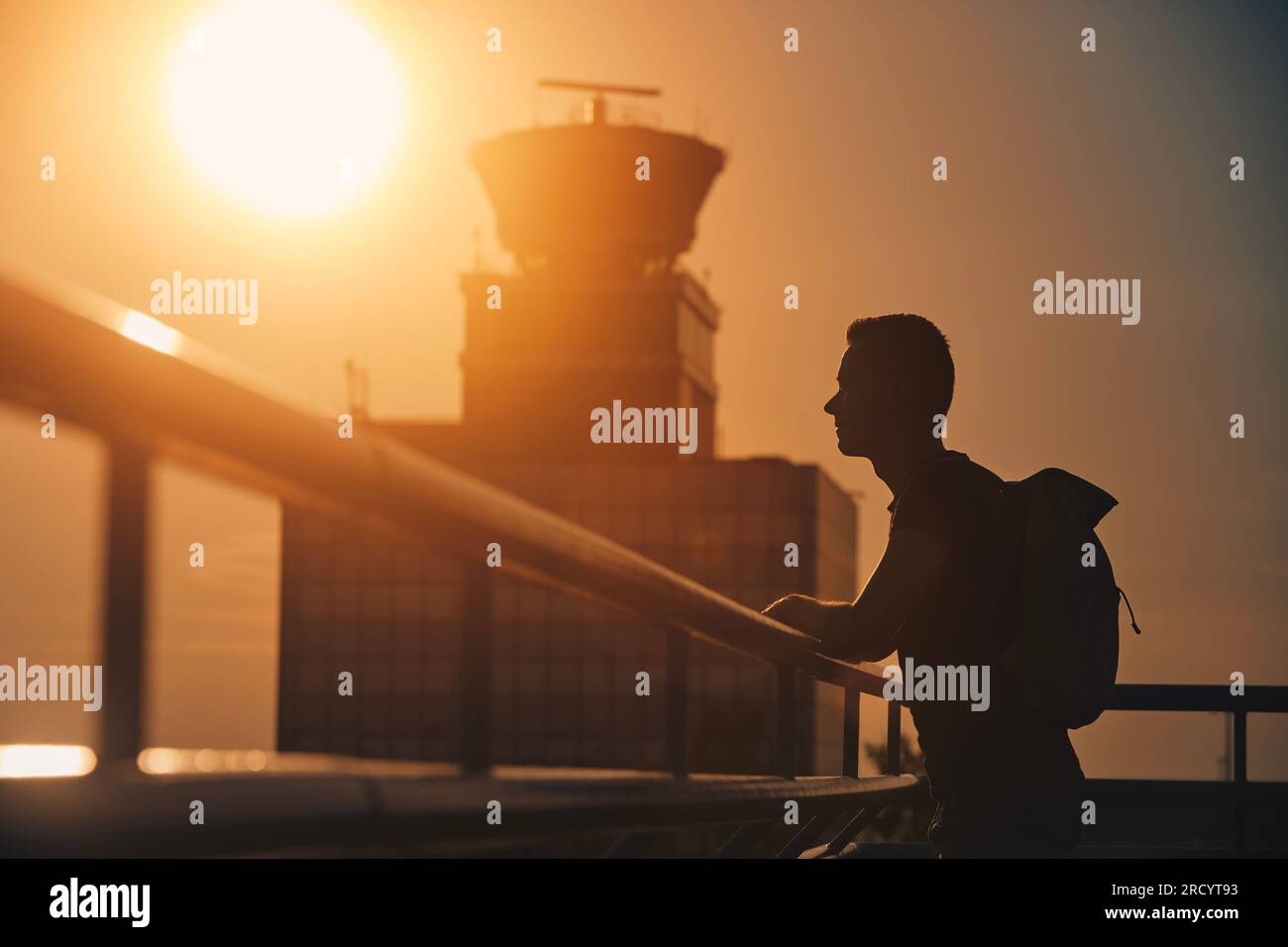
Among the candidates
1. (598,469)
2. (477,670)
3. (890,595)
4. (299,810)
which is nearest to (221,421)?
(299,810)

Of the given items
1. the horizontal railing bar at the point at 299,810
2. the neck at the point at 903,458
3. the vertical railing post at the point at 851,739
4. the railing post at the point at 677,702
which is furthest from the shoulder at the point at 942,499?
the vertical railing post at the point at 851,739

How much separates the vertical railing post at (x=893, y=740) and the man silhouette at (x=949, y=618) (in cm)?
140

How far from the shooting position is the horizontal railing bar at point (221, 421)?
3.87 ft

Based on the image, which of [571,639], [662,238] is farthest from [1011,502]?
[662,238]

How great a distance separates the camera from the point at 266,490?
147 cm

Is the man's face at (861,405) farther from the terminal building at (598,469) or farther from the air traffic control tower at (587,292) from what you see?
the air traffic control tower at (587,292)

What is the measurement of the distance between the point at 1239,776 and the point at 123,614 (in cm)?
514

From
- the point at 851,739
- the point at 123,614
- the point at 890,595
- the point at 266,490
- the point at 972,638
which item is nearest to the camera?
the point at 123,614

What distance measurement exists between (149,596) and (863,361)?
7.68ft

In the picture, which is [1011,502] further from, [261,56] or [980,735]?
[261,56]

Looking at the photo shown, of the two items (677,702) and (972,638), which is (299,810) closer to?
(677,702)

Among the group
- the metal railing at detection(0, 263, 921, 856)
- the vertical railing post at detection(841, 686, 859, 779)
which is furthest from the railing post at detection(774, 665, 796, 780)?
the metal railing at detection(0, 263, 921, 856)

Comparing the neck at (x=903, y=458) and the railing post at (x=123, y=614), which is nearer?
the railing post at (x=123, y=614)
